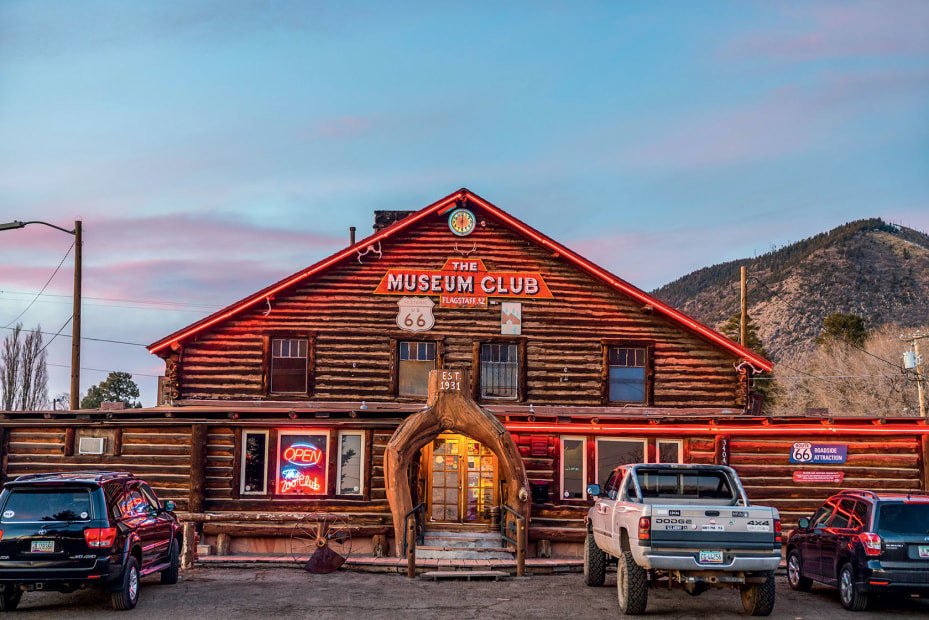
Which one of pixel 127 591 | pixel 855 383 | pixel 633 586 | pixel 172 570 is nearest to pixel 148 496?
pixel 172 570

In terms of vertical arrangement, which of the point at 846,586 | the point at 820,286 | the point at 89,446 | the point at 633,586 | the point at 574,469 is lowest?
the point at 846,586

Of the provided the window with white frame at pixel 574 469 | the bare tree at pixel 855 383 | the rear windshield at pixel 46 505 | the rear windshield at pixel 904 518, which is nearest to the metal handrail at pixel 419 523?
the window with white frame at pixel 574 469

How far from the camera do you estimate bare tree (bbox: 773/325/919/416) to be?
56781 mm

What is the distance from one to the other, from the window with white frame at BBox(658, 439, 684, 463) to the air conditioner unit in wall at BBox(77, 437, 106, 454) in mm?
13722

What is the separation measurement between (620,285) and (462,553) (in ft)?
29.5

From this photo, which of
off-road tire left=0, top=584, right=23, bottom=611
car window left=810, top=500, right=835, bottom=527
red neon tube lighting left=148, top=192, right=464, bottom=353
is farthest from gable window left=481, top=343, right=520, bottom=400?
off-road tire left=0, top=584, right=23, bottom=611

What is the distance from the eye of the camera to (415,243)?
Result: 84.2 feet

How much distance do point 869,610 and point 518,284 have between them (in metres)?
13.2

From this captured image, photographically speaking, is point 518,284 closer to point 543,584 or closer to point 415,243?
point 415,243

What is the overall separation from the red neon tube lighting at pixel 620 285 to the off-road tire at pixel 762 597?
39.4ft

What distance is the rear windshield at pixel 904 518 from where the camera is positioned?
46.4 feet

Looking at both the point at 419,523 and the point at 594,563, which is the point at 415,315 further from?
the point at 594,563

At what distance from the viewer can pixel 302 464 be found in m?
22.6

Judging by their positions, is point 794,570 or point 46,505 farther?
point 794,570
